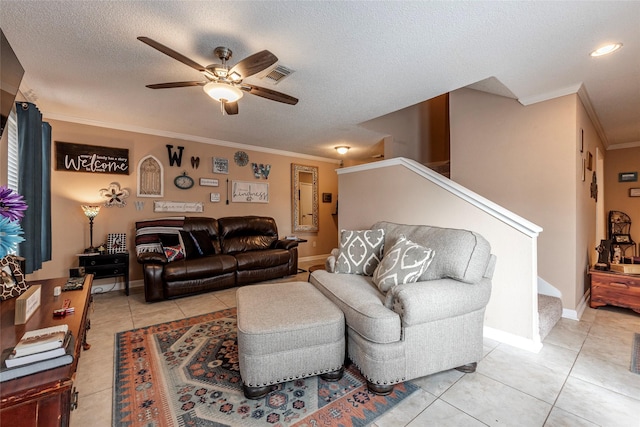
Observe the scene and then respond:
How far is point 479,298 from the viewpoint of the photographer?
177cm

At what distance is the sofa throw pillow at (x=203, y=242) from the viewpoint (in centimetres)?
385

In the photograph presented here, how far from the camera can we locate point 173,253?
3.51 m

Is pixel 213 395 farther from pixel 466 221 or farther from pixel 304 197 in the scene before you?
pixel 304 197

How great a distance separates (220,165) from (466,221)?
160 inches

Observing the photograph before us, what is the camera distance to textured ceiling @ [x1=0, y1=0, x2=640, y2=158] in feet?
5.41

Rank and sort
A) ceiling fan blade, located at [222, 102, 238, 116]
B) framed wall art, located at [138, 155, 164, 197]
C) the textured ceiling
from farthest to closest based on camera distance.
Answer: framed wall art, located at [138, 155, 164, 197] → ceiling fan blade, located at [222, 102, 238, 116] → the textured ceiling

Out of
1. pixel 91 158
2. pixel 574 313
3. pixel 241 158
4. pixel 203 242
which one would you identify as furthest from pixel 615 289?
pixel 91 158

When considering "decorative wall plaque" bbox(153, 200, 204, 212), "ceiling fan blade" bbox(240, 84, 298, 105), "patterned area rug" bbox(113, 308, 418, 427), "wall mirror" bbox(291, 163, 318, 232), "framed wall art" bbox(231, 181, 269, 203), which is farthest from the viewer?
"wall mirror" bbox(291, 163, 318, 232)

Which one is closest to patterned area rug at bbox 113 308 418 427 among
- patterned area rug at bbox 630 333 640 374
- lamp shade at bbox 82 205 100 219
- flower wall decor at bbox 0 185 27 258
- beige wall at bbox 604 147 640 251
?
flower wall decor at bbox 0 185 27 258

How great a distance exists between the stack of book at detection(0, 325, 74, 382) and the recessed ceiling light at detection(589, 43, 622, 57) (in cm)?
376

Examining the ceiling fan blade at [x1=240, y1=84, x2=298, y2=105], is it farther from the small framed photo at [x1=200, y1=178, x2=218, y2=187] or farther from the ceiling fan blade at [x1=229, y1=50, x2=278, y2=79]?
the small framed photo at [x1=200, y1=178, x2=218, y2=187]

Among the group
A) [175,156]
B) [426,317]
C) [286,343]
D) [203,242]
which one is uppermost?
[175,156]

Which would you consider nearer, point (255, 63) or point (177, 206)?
point (255, 63)

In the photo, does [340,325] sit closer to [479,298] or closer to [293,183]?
[479,298]
